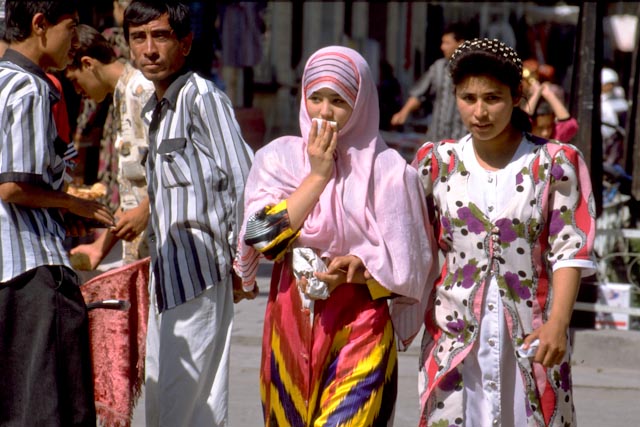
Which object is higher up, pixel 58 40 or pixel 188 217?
pixel 58 40

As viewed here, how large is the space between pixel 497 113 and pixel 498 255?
1.40 feet

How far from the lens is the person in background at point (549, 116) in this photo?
9141 millimetres

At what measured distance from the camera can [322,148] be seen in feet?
13.4

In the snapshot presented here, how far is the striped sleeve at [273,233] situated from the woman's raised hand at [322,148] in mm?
167

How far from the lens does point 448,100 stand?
9961mm

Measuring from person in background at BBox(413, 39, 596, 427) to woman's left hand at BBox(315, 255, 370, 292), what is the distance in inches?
10.7

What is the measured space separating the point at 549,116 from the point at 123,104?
4.08 metres

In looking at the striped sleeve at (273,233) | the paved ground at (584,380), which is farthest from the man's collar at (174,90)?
the paved ground at (584,380)

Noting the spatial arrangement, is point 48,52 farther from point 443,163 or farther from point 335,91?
point 443,163

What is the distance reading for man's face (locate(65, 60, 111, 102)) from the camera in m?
6.27

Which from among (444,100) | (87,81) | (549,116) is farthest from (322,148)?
(444,100)

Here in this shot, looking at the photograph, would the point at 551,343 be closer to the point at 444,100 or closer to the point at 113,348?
the point at 113,348

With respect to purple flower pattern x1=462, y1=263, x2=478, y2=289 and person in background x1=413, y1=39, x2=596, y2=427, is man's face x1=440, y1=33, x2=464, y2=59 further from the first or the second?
purple flower pattern x1=462, y1=263, x2=478, y2=289

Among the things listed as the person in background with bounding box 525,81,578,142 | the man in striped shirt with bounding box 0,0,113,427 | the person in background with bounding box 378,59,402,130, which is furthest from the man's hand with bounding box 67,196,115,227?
the person in background with bounding box 378,59,402,130
